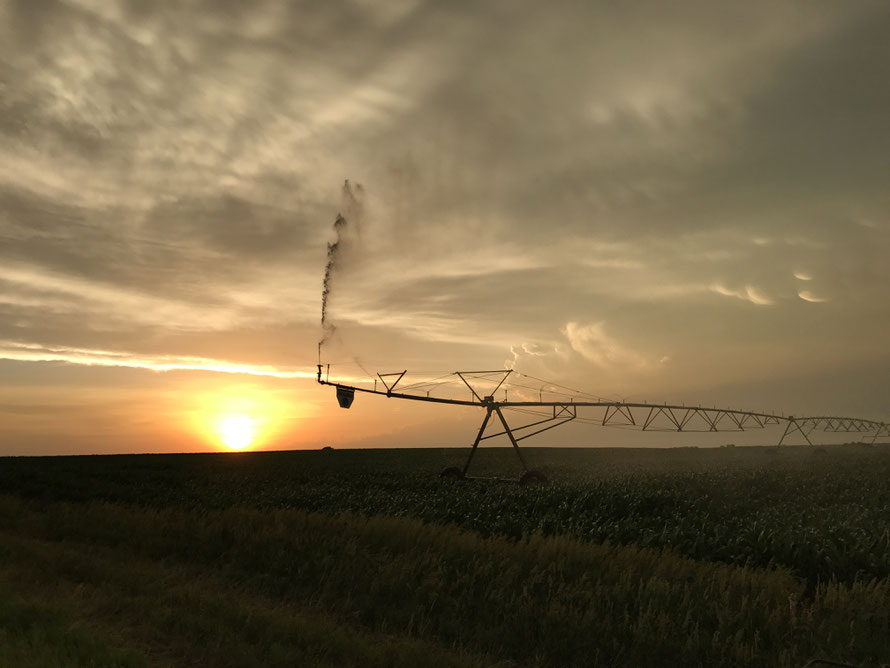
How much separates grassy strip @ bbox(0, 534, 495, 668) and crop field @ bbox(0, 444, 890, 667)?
0.14 ft

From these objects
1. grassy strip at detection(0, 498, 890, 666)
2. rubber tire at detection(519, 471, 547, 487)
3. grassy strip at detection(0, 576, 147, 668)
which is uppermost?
rubber tire at detection(519, 471, 547, 487)

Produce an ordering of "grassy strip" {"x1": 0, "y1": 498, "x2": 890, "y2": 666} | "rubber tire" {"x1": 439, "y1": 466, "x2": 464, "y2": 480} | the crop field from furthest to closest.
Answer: "rubber tire" {"x1": 439, "y1": 466, "x2": 464, "y2": 480} < "grassy strip" {"x1": 0, "y1": 498, "x2": 890, "y2": 666} < the crop field

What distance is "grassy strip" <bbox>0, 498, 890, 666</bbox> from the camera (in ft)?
33.8

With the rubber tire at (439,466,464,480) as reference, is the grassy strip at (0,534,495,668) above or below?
below

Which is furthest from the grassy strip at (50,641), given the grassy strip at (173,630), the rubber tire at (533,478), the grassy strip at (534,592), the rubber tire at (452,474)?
the rubber tire at (452,474)

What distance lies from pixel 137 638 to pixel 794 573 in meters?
14.3

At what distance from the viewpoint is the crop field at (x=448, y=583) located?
966 cm

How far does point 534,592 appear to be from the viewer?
499 inches

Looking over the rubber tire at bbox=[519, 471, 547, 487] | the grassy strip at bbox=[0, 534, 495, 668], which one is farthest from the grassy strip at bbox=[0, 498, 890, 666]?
the rubber tire at bbox=[519, 471, 547, 487]

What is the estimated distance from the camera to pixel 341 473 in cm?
3769

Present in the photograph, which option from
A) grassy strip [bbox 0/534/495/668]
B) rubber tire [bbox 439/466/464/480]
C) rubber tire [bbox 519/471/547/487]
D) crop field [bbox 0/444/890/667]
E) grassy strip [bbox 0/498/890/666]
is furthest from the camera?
rubber tire [bbox 439/466/464/480]

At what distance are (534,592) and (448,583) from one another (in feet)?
6.01

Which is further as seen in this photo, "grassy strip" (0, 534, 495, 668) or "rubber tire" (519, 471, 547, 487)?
"rubber tire" (519, 471, 547, 487)

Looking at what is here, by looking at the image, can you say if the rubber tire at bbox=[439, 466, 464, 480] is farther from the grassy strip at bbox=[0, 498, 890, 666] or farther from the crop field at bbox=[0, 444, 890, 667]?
the grassy strip at bbox=[0, 498, 890, 666]
